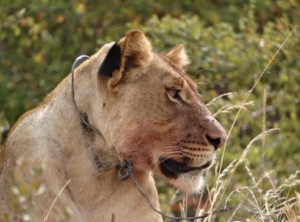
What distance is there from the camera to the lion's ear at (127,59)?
16.8ft

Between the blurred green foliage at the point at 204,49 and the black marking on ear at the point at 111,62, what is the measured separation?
2.29 meters

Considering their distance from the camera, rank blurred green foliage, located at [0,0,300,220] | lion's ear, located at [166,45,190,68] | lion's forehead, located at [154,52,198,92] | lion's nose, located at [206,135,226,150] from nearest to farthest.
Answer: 1. lion's nose, located at [206,135,226,150]
2. lion's forehead, located at [154,52,198,92]
3. lion's ear, located at [166,45,190,68]
4. blurred green foliage, located at [0,0,300,220]

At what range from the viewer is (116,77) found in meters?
5.16

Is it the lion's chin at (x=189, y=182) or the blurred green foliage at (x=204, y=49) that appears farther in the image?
the blurred green foliage at (x=204, y=49)

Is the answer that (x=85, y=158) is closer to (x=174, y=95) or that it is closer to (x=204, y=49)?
(x=174, y=95)

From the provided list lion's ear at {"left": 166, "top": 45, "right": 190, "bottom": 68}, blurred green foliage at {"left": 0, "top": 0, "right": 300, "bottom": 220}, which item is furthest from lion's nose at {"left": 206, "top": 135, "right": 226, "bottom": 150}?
blurred green foliage at {"left": 0, "top": 0, "right": 300, "bottom": 220}

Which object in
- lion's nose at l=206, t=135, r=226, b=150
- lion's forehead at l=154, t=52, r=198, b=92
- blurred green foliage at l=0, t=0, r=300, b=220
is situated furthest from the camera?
blurred green foliage at l=0, t=0, r=300, b=220

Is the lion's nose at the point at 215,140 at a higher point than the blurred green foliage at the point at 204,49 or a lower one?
higher

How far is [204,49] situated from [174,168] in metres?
4.81

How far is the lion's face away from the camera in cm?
509

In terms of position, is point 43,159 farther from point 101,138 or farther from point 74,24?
point 74,24

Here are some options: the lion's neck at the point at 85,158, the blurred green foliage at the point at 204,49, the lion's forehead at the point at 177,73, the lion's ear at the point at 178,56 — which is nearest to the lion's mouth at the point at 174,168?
the lion's neck at the point at 85,158

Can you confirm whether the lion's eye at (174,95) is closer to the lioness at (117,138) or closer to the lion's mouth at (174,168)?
the lioness at (117,138)

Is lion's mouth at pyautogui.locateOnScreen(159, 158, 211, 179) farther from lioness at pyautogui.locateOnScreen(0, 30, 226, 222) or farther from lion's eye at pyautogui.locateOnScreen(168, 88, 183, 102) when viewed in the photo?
lion's eye at pyautogui.locateOnScreen(168, 88, 183, 102)
